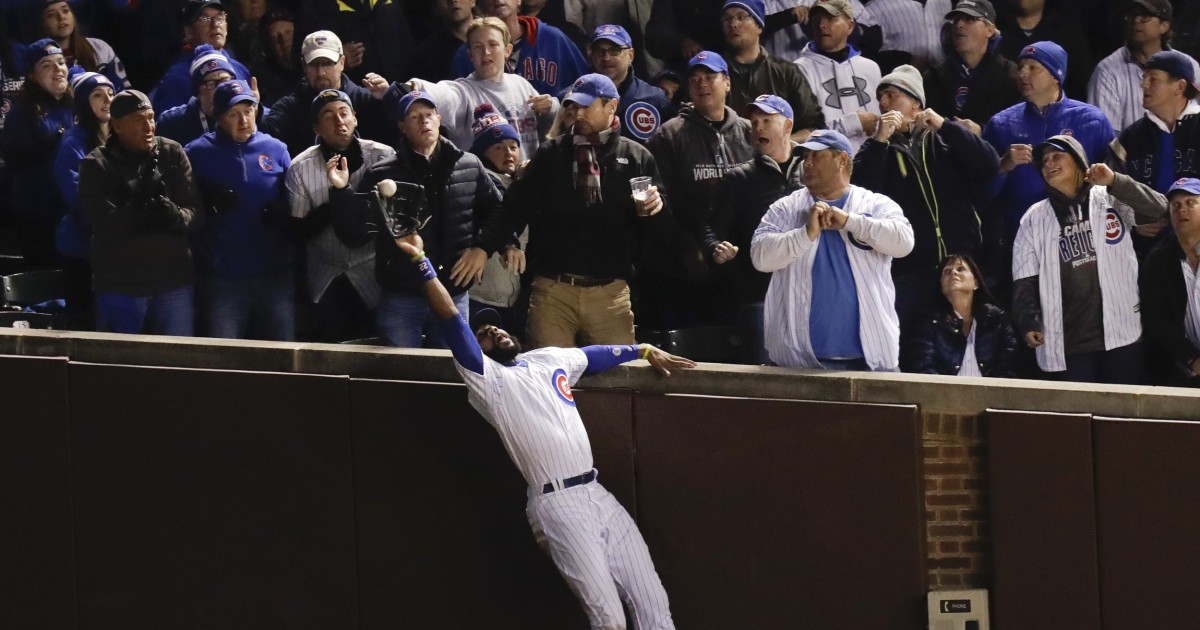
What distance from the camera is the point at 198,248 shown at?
31.4 ft

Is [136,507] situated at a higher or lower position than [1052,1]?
lower

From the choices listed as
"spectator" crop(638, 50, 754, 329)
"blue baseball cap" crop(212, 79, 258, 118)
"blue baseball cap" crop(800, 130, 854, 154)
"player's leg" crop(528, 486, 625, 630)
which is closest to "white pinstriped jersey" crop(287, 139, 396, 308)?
"blue baseball cap" crop(212, 79, 258, 118)

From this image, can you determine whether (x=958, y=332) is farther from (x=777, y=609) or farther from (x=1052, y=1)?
(x=1052, y=1)

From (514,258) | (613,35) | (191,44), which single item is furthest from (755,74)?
(191,44)

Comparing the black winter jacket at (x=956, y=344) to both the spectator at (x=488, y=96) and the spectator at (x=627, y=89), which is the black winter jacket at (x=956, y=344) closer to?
the spectator at (x=627, y=89)

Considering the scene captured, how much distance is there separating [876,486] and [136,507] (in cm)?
394

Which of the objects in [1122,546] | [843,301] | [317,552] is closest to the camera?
[1122,546]

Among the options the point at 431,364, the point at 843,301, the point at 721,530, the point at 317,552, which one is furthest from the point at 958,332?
the point at 317,552

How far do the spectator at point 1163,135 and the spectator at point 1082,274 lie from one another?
0.48m

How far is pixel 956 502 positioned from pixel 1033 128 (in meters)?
2.89

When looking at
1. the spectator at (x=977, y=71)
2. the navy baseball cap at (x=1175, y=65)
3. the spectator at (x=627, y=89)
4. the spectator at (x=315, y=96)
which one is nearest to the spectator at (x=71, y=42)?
the spectator at (x=315, y=96)

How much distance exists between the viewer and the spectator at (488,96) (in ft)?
34.0

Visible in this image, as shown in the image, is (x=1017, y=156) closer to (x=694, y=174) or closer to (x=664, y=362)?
(x=694, y=174)

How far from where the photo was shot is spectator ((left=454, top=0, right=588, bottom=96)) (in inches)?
438
